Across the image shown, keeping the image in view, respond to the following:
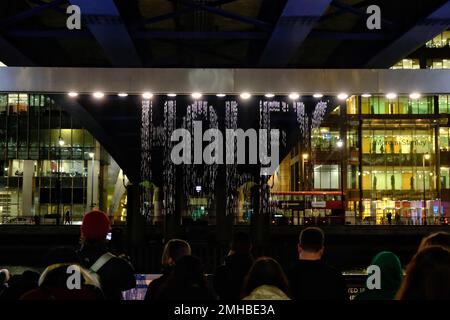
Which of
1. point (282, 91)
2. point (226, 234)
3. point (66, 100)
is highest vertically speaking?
point (66, 100)

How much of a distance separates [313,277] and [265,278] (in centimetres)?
87

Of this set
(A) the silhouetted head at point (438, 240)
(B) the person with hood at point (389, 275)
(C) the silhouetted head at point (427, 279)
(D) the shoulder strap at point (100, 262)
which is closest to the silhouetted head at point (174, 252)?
(D) the shoulder strap at point (100, 262)

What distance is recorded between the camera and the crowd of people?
368cm

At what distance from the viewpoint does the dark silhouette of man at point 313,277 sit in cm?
529

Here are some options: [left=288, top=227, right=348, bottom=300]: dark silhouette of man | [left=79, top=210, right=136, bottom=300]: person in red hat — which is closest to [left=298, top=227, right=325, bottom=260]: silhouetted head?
[left=288, top=227, right=348, bottom=300]: dark silhouette of man

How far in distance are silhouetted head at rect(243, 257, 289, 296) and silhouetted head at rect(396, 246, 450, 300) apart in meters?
1.13

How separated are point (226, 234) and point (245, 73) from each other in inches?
668

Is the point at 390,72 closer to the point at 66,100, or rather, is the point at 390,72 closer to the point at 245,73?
the point at 245,73

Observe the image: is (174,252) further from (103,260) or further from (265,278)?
(265,278)

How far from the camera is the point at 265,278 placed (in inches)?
182

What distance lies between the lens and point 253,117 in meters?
30.1

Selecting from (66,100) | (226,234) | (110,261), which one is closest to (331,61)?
(66,100)

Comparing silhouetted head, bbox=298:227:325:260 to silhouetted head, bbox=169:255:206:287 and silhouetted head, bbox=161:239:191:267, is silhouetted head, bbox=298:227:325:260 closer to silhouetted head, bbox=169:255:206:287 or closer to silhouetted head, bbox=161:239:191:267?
silhouetted head, bbox=169:255:206:287
